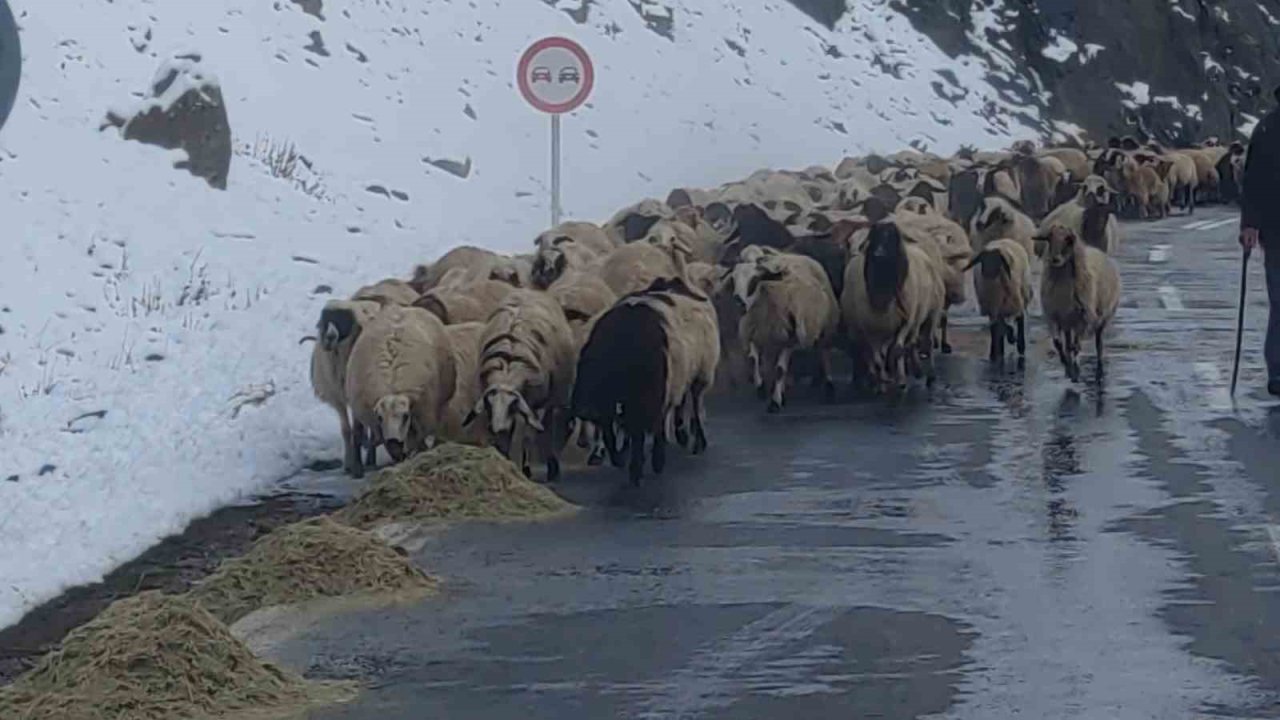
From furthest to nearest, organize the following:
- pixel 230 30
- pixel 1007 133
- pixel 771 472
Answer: pixel 1007 133, pixel 230 30, pixel 771 472

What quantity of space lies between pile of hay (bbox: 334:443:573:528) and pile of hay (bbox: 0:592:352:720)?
3561 mm

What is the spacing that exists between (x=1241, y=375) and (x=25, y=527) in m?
10.1

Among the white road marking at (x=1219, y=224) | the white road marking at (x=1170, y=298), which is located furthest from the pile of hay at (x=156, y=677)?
the white road marking at (x=1219, y=224)

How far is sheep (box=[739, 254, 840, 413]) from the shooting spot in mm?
17844

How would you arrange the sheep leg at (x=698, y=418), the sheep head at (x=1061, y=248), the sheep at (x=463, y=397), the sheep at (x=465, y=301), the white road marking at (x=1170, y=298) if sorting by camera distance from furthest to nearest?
the white road marking at (x=1170, y=298) → the sheep head at (x=1061, y=248) → the sheep at (x=465, y=301) → the sheep leg at (x=698, y=418) → the sheep at (x=463, y=397)

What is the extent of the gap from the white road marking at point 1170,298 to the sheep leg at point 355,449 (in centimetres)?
1218

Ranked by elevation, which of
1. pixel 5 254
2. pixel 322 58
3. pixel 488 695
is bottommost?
pixel 488 695

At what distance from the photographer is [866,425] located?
650 inches

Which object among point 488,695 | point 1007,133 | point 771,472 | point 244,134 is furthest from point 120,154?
point 1007,133

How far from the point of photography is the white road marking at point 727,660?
8562 mm

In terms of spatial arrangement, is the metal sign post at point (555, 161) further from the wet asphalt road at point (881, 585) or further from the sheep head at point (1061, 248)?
the wet asphalt road at point (881, 585)

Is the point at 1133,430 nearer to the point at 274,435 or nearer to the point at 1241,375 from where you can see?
the point at 1241,375

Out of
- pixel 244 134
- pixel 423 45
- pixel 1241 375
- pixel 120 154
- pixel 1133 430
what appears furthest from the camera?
pixel 423 45

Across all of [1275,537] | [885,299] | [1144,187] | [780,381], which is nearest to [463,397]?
[780,381]
